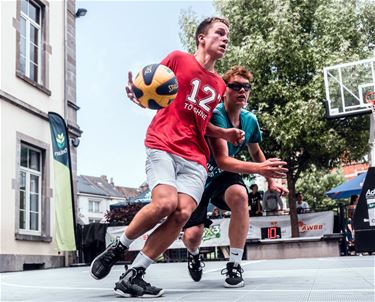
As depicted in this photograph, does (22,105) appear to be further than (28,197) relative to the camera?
No

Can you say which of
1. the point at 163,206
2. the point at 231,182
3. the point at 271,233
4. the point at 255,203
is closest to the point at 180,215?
the point at 163,206

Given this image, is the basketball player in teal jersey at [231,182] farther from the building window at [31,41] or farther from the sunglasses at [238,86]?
the building window at [31,41]

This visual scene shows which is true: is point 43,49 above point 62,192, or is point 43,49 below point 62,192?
above

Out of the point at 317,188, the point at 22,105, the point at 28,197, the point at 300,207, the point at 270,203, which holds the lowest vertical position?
the point at 300,207

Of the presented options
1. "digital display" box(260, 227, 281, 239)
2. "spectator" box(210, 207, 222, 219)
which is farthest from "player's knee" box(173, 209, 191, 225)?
"digital display" box(260, 227, 281, 239)

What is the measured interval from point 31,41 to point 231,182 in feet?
35.2

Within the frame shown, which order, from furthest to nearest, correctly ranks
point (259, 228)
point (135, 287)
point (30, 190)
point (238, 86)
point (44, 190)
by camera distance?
point (259, 228) → point (44, 190) → point (30, 190) → point (238, 86) → point (135, 287)

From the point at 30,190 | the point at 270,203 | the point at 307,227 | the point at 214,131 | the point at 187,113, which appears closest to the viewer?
the point at 187,113

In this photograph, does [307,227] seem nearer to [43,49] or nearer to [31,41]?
[43,49]

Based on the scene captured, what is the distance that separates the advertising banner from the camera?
13.9 meters

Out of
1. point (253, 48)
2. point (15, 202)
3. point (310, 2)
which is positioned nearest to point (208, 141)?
point (15, 202)

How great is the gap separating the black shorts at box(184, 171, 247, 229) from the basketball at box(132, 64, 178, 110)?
984 mm

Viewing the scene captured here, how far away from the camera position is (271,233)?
1468cm

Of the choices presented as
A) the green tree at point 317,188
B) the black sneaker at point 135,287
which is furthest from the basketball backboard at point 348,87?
the green tree at point 317,188
